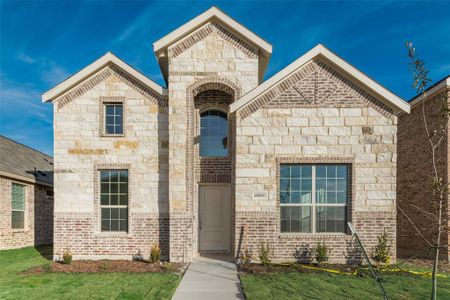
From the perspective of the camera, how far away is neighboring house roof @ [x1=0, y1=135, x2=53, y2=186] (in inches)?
535

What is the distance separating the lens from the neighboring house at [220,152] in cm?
930

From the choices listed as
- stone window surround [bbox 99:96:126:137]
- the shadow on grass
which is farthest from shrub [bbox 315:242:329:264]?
the shadow on grass

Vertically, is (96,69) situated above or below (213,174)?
above

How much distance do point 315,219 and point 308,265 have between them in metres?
1.36

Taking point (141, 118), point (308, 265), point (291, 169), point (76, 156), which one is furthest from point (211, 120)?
point (308, 265)

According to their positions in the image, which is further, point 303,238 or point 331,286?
point 303,238

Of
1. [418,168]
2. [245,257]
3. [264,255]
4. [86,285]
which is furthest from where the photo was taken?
[418,168]

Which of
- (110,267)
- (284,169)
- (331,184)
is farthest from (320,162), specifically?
(110,267)

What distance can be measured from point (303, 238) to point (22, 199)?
12640 millimetres

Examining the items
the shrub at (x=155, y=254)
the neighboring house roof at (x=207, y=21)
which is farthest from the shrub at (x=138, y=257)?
the neighboring house roof at (x=207, y=21)

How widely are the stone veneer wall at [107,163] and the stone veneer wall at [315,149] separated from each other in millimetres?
2906

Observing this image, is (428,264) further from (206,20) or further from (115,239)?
(206,20)

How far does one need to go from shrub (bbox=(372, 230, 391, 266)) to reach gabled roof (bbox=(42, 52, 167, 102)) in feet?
27.0

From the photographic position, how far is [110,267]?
9164mm
